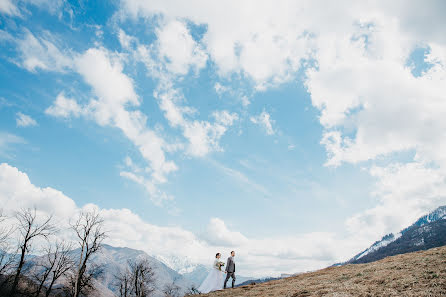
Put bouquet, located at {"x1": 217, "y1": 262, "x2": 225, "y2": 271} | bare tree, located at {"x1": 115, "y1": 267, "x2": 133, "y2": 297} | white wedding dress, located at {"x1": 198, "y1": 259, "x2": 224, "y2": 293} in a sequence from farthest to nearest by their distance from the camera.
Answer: bare tree, located at {"x1": 115, "y1": 267, "x2": 133, "y2": 297}, white wedding dress, located at {"x1": 198, "y1": 259, "x2": 224, "y2": 293}, bouquet, located at {"x1": 217, "y1": 262, "x2": 225, "y2": 271}

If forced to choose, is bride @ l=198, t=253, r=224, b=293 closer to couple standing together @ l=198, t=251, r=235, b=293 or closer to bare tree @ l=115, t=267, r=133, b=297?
couple standing together @ l=198, t=251, r=235, b=293

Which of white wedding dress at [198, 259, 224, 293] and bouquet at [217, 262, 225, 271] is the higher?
bouquet at [217, 262, 225, 271]

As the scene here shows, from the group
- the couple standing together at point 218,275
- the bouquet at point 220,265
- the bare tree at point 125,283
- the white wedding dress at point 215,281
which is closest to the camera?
the couple standing together at point 218,275

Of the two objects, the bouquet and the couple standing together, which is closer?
the couple standing together

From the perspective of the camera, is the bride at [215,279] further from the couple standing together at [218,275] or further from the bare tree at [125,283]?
the bare tree at [125,283]

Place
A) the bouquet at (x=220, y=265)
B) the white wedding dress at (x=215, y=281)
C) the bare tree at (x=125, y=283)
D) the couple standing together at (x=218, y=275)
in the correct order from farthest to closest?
the bare tree at (x=125, y=283)
the white wedding dress at (x=215, y=281)
the bouquet at (x=220, y=265)
the couple standing together at (x=218, y=275)

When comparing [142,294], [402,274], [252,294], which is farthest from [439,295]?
[142,294]

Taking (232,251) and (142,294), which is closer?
(232,251)

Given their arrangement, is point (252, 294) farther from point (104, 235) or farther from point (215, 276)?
point (104, 235)

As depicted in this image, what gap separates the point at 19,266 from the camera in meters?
37.5

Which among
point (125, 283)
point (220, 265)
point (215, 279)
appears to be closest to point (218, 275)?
point (215, 279)

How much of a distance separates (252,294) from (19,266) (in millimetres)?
37634

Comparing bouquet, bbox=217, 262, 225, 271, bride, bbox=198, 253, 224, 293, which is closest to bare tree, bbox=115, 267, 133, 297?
bride, bbox=198, 253, 224, 293

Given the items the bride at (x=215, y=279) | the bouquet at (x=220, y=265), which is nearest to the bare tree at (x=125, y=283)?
the bride at (x=215, y=279)
